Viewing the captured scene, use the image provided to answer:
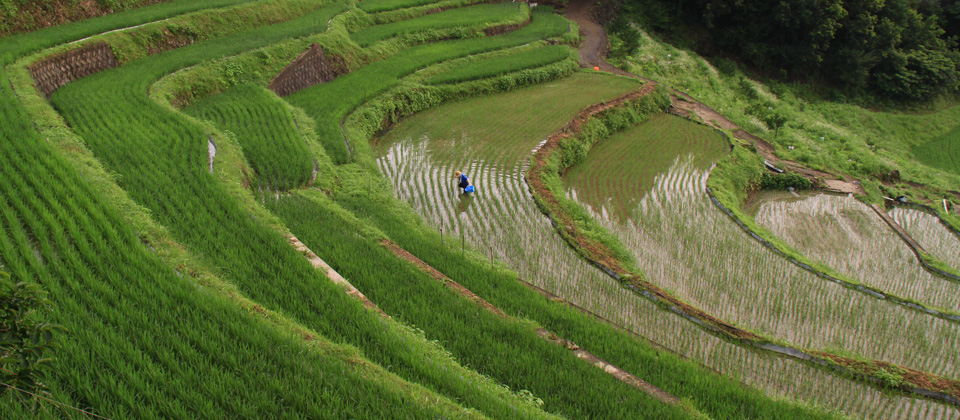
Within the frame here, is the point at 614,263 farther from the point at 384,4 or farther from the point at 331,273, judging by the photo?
the point at 384,4

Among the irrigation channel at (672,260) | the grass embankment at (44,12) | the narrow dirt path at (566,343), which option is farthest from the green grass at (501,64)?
the narrow dirt path at (566,343)

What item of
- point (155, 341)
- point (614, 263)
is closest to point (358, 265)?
point (155, 341)

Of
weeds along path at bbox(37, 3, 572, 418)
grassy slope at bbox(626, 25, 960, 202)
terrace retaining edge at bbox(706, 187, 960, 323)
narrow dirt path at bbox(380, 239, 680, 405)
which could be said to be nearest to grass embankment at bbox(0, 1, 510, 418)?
weeds along path at bbox(37, 3, 572, 418)

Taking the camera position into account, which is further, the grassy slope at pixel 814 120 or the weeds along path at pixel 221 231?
the grassy slope at pixel 814 120

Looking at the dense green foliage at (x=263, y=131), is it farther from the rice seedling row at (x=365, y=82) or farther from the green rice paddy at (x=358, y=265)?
the rice seedling row at (x=365, y=82)

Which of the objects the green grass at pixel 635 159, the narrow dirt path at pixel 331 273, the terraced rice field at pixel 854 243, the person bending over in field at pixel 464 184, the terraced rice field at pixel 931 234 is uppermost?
the narrow dirt path at pixel 331 273

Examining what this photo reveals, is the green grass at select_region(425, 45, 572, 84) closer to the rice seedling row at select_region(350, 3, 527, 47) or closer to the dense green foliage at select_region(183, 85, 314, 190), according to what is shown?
the rice seedling row at select_region(350, 3, 527, 47)

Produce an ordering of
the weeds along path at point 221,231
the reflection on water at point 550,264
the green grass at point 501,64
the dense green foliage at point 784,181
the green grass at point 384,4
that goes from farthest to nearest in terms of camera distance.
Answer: the green grass at point 384,4, the green grass at point 501,64, the dense green foliage at point 784,181, the reflection on water at point 550,264, the weeds along path at point 221,231

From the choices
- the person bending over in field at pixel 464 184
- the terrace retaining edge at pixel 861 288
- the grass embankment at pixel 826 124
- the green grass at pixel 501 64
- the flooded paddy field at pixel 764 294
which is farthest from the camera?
the green grass at pixel 501 64
